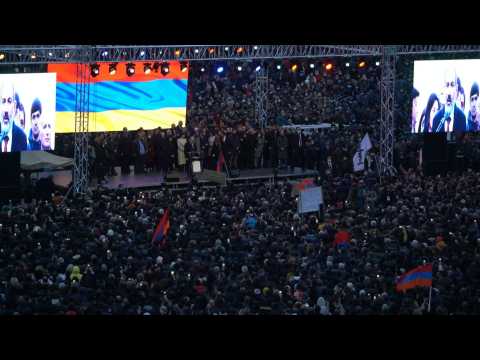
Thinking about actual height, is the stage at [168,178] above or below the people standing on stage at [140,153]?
below

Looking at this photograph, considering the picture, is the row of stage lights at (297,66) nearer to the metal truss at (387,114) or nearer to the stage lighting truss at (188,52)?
the stage lighting truss at (188,52)

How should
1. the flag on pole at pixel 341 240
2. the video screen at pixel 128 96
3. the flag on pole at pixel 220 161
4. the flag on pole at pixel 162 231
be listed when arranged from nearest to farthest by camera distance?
the flag on pole at pixel 162 231 → the flag on pole at pixel 341 240 → the flag on pole at pixel 220 161 → the video screen at pixel 128 96

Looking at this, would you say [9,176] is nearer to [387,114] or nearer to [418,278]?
[387,114]

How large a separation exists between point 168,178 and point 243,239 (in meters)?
7.42

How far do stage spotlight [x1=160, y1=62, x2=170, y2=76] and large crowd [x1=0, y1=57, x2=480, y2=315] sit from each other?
182 cm

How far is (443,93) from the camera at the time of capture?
29.2 metres

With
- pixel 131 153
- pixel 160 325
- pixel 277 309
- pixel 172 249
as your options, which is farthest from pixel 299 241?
pixel 131 153

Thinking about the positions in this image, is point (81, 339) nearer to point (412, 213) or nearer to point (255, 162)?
point (412, 213)

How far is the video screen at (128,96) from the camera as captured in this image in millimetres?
29672

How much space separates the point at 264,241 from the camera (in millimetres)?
19469

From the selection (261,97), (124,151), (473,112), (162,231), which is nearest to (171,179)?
(124,151)

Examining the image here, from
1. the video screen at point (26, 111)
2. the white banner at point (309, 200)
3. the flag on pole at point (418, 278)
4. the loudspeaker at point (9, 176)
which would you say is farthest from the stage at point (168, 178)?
the flag on pole at point (418, 278)

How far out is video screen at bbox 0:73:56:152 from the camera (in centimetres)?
2556

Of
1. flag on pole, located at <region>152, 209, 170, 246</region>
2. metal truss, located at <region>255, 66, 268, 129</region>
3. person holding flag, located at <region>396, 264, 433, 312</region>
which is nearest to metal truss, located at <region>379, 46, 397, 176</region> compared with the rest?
metal truss, located at <region>255, 66, 268, 129</region>
